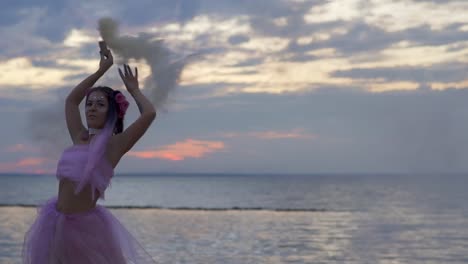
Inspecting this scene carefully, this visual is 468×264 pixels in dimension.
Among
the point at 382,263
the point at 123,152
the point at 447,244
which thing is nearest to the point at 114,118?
the point at 123,152

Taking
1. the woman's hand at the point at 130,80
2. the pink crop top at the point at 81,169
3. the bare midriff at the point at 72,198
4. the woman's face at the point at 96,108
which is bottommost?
the bare midriff at the point at 72,198

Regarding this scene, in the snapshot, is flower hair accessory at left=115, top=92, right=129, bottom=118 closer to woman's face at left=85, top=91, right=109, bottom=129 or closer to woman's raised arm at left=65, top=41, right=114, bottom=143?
woman's face at left=85, top=91, right=109, bottom=129

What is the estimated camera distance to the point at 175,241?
19891 mm

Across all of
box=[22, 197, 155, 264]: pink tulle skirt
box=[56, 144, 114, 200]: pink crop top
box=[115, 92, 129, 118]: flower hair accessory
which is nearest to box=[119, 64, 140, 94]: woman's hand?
box=[115, 92, 129, 118]: flower hair accessory

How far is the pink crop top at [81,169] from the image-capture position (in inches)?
151

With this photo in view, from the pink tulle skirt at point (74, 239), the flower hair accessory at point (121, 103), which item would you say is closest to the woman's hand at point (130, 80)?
the flower hair accessory at point (121, 103)

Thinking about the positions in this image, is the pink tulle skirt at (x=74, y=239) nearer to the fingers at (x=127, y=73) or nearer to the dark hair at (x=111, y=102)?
the dark hair at (x=111, y=102)

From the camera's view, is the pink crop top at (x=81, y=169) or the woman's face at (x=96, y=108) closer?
the pink crop top at (x=81, y=169)

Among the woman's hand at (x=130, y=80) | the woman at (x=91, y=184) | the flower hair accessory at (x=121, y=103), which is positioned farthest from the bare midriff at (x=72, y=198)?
the woman's hand at (x=130, y=80)

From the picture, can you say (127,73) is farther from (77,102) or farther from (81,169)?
(81,169)

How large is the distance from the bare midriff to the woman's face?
15.0 inches

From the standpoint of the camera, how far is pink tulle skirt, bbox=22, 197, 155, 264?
3.90m

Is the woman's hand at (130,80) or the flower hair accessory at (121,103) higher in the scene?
the woman's hand at (130,80)

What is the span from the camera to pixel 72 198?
3.90 m
